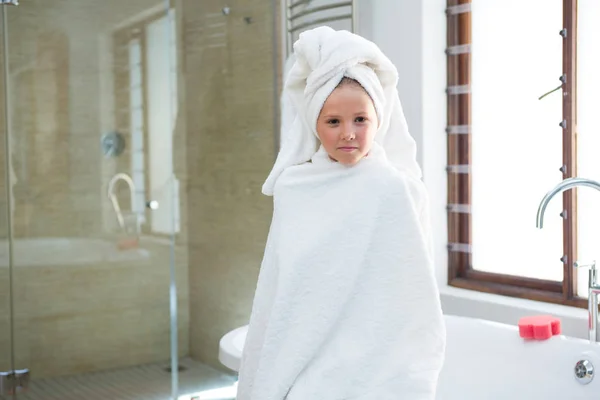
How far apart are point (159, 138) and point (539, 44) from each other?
170 centimetres

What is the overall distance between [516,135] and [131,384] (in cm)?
193

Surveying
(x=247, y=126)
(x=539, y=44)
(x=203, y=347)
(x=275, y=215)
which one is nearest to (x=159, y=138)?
(x=247, y=126)

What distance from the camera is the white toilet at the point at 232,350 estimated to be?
218 cm

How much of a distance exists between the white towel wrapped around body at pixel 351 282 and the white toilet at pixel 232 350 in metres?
0.82

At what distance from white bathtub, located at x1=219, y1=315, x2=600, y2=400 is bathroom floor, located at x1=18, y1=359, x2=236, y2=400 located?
1013 millimetres

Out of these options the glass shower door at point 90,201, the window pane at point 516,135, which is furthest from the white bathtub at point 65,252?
the window pane at point 516,135

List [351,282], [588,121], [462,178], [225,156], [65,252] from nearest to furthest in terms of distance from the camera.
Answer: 1. [351,282]
2. [588,121]
3. [462,178]
4. [65,252]
5. [225,156]

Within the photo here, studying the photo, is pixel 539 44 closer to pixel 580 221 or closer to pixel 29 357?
pixel 580 221

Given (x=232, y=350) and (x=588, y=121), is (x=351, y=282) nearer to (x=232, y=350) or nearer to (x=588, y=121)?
(x=232, y=350)

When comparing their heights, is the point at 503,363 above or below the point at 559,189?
below

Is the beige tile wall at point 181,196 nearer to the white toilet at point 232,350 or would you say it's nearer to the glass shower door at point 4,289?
the glass shower door at point 4,289

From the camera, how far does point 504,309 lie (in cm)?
253

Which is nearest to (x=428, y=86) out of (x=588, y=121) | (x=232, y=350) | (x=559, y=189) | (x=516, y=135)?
(x=516, y=135)

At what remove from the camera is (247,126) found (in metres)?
3.40
